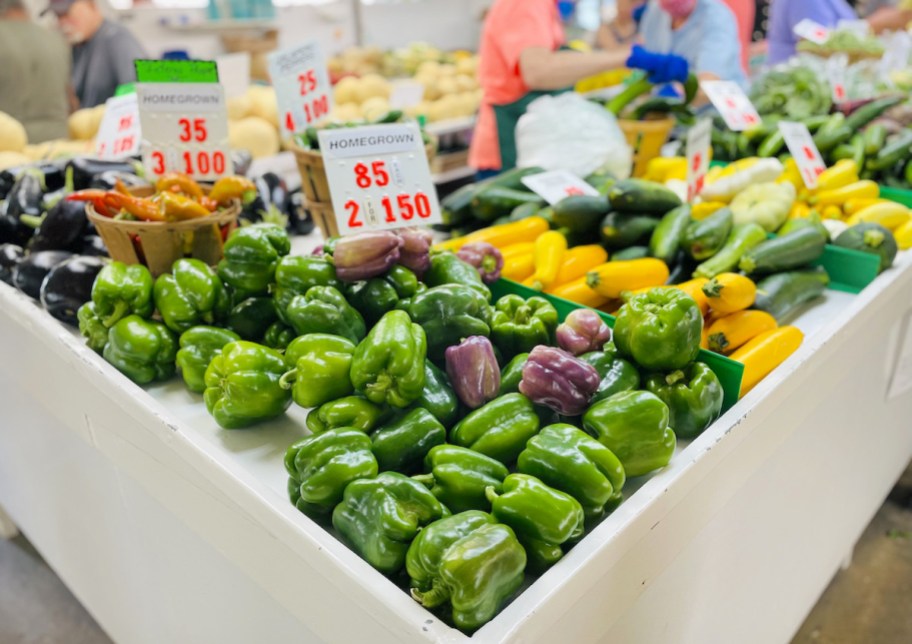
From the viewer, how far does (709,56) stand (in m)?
4.03

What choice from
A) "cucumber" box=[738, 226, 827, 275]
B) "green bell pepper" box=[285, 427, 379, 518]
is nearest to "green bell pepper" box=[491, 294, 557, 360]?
"green bell pepper" box=[285, 427, 379, 518]

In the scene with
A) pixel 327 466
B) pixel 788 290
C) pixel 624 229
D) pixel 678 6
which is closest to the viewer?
pixel 327 466

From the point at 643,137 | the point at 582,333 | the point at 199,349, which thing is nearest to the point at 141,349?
the point at 199,349

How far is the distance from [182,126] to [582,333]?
1.26 meters

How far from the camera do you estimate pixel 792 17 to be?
5277 millimetres

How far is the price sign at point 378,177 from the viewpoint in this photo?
1.62 metres

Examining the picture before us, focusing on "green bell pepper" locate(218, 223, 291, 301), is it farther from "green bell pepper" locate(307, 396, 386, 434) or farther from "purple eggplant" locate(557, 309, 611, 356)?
"purple eggplant" locate(557, 309, 611, 356)

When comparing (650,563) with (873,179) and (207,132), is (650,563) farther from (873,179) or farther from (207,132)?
(873,179)

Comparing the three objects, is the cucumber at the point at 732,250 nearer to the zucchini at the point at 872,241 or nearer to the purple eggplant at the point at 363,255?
the zucchini at the point at 872,241

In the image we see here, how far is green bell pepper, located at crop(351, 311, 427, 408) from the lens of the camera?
3.96 ft

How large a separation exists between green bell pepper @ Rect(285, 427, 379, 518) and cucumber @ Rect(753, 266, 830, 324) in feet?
3.59

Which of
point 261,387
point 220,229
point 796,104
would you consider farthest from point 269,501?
point 796,104

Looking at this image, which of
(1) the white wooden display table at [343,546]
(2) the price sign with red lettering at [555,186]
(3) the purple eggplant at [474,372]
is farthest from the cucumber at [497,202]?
(3) the purple eggplant at [474,372]

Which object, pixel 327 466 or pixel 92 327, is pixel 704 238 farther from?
pixel 92 327
